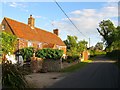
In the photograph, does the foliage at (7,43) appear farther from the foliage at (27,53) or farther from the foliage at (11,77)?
the foliage at (11,77)

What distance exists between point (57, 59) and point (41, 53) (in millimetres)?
4203

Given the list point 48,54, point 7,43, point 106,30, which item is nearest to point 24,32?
point 48,54

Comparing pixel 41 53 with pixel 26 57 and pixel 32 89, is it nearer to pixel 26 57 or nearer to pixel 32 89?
pixel 26 57

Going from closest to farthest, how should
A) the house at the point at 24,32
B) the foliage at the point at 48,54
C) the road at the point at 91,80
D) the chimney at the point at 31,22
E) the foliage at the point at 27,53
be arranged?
the road at the point at 91,80 → the foliage at the point at 48,54 → the foliage at the point at 27,53 → the house at the point at 24,32 → the chimney at the point at 31,22

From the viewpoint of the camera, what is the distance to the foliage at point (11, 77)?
13378 millimetres

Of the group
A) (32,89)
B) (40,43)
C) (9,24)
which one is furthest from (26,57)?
(32,89)

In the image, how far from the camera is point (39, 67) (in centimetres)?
3017

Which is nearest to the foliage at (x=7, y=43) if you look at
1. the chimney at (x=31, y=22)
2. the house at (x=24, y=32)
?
the house at (x=24, y=32)

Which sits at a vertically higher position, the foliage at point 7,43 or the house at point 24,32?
the house at point 24,32

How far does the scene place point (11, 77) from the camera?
45.2 feet

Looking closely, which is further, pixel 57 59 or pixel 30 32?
pixel 30 32

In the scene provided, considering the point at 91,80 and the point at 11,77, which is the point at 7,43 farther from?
the point at 11,77

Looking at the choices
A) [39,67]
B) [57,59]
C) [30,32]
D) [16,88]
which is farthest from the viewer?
[30,32]

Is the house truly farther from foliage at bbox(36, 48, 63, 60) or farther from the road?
the road
